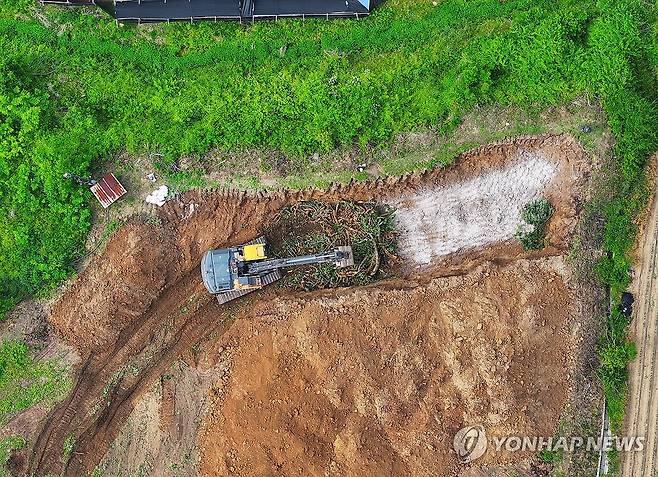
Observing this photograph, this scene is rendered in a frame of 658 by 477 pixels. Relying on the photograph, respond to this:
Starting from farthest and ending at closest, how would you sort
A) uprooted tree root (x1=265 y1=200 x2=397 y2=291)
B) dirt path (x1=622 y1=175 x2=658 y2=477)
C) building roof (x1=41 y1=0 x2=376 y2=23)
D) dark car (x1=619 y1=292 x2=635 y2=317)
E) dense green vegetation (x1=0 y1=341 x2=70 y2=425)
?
building roof (x1=41 y1=0 x2=376 y2=23), uprooted tree root (x1=265 y1=200 x2=397 y2=291), dark car (x1=619 y1=292 x2=635 y2=317), dense green vegetation (x1=0 y1=341 x2=70 y2=425), dirt path (x1=622 y1=175 x2=658 y2=477)

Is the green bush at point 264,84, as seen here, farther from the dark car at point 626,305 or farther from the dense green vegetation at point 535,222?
the dense green vegetation at point 535,222

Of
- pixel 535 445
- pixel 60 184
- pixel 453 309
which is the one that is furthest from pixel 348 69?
pixel 535 445

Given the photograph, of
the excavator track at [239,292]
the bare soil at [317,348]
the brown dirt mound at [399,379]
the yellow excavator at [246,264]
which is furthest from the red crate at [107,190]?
the brown dirt mound at [399,379]

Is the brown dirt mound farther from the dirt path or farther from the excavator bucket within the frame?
the dirt path

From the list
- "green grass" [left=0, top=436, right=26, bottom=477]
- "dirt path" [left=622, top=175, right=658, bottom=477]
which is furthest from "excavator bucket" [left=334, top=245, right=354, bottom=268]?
"green grass" [left=0, top=436, right=26, bottom=477]

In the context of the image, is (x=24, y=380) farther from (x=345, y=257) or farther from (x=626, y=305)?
(x=626, y=305)
